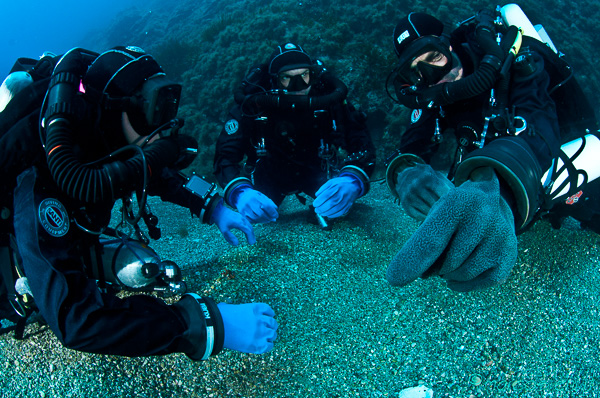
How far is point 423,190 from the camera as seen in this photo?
2100 mm

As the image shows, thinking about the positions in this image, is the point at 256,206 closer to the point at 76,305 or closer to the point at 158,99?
the point at 158,99

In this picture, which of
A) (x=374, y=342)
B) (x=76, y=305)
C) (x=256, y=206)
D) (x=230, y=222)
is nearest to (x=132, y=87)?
(x=76, y=305)

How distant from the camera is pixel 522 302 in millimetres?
2520

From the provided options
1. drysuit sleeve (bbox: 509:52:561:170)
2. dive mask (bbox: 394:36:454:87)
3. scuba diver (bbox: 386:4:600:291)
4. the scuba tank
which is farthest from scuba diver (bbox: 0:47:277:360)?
the scuba tank

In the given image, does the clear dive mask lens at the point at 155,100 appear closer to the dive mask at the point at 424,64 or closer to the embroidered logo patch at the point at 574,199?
the dive mask at the point at 424,64

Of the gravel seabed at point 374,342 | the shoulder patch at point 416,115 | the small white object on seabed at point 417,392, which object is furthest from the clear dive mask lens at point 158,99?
the shoulder patch at point 416,115

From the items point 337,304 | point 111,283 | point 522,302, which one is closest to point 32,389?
point 111,283

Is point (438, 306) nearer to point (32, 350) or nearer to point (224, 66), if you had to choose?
point (32, 350)

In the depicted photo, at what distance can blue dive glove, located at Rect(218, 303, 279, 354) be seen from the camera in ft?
6.74

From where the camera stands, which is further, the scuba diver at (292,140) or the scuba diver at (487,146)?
the scuba diver at (292,140)

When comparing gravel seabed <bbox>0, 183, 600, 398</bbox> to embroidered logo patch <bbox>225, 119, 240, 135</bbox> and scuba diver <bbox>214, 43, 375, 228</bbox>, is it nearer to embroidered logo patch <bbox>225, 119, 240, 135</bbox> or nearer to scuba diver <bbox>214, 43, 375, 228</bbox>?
scuba diver <bbox>214, 43, 375, 228</bbox>

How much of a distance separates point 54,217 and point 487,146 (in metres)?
2.29

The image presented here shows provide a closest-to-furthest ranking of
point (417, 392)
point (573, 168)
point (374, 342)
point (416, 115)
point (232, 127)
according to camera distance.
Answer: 1. point (417, 392)
2. point (374, 342)
3. point (573, 168)
4. point (416, 115)
5. point (232, 127)

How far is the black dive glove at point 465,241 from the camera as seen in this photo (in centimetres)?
133
